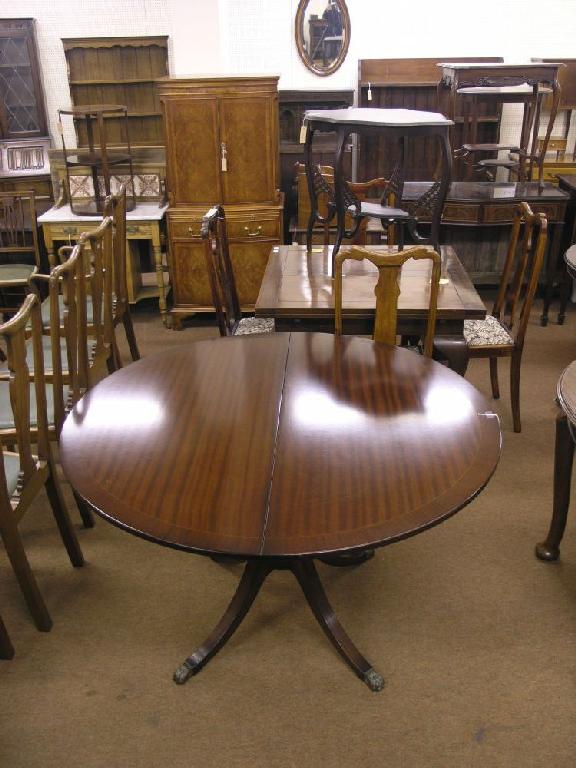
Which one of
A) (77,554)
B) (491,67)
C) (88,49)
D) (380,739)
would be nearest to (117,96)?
(88,49)

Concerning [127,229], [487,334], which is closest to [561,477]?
[487,334]

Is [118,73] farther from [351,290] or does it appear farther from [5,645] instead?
[5,645]

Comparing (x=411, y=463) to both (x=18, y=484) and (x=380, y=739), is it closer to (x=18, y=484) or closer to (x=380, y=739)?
(x=380, y=739)

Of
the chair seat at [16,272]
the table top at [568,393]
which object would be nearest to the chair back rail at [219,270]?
the table top at [568,393]

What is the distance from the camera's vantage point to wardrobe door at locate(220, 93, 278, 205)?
155 inches

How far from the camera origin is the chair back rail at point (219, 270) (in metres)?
2.71

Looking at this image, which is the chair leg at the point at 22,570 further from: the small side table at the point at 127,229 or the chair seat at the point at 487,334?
the small side table at the point at 127,229

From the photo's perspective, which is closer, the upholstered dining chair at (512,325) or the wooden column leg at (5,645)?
the wooden column leg at (5,645)

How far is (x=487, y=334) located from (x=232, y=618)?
5.76ft

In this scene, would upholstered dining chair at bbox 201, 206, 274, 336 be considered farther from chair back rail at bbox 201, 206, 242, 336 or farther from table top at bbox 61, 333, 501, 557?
table top at bbox 61, 333, 501, 557

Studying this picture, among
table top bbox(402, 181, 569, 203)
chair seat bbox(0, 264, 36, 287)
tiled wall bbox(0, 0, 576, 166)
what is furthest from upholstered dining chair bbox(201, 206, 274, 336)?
tiled wall bbox(0, 0, 576, 166)

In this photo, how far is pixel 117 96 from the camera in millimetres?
5953

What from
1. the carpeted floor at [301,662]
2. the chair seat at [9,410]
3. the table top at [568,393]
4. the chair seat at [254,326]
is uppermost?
the table top at [568,393]

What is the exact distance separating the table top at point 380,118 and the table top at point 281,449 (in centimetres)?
97
